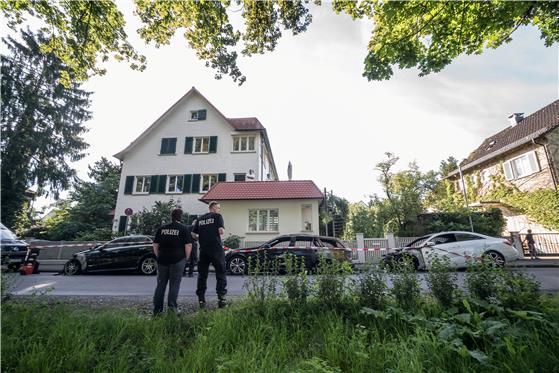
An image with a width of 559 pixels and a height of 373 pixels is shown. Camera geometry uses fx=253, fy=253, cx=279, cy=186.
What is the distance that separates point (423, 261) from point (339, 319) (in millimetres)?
8259

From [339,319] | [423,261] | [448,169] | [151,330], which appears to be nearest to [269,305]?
[339,319]

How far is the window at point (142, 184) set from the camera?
21625 mm

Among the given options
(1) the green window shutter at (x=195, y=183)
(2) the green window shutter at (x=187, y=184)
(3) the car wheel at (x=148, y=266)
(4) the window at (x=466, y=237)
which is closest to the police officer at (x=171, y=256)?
(3) the car wheel at (x=148, y=266)

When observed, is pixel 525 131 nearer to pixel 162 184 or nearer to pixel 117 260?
pixel 117 260

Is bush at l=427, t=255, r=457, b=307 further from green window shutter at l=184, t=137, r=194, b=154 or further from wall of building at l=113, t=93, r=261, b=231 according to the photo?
green window shutter at l=184, t=137, r=194, b=154

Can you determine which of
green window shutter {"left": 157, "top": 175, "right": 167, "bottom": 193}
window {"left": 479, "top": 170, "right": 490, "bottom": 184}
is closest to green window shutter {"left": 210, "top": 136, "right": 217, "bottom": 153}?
green window shutter {"left": 157, "top": 175, "right": 167, "bottom": 193}

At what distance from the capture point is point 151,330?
130 inches

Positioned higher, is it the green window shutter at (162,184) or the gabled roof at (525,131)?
the gabled roof at (525,131)

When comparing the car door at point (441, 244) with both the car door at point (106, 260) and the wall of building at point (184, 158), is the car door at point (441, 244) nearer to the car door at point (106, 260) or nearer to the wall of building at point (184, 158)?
the car door at point (106, 260)

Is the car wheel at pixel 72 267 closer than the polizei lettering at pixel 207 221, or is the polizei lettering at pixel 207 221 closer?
the polizei lettering at pixel 207 221

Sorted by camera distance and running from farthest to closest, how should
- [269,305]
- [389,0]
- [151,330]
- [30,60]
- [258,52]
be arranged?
[30,60], [258,52], [389,0], [269,305], [151,330]

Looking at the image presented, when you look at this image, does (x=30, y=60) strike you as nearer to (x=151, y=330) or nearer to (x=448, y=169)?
(x=151, y=330)

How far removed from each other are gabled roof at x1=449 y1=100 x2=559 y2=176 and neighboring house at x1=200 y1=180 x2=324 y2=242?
15.2 metres

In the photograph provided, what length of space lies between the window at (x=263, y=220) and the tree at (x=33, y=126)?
1941 cm
